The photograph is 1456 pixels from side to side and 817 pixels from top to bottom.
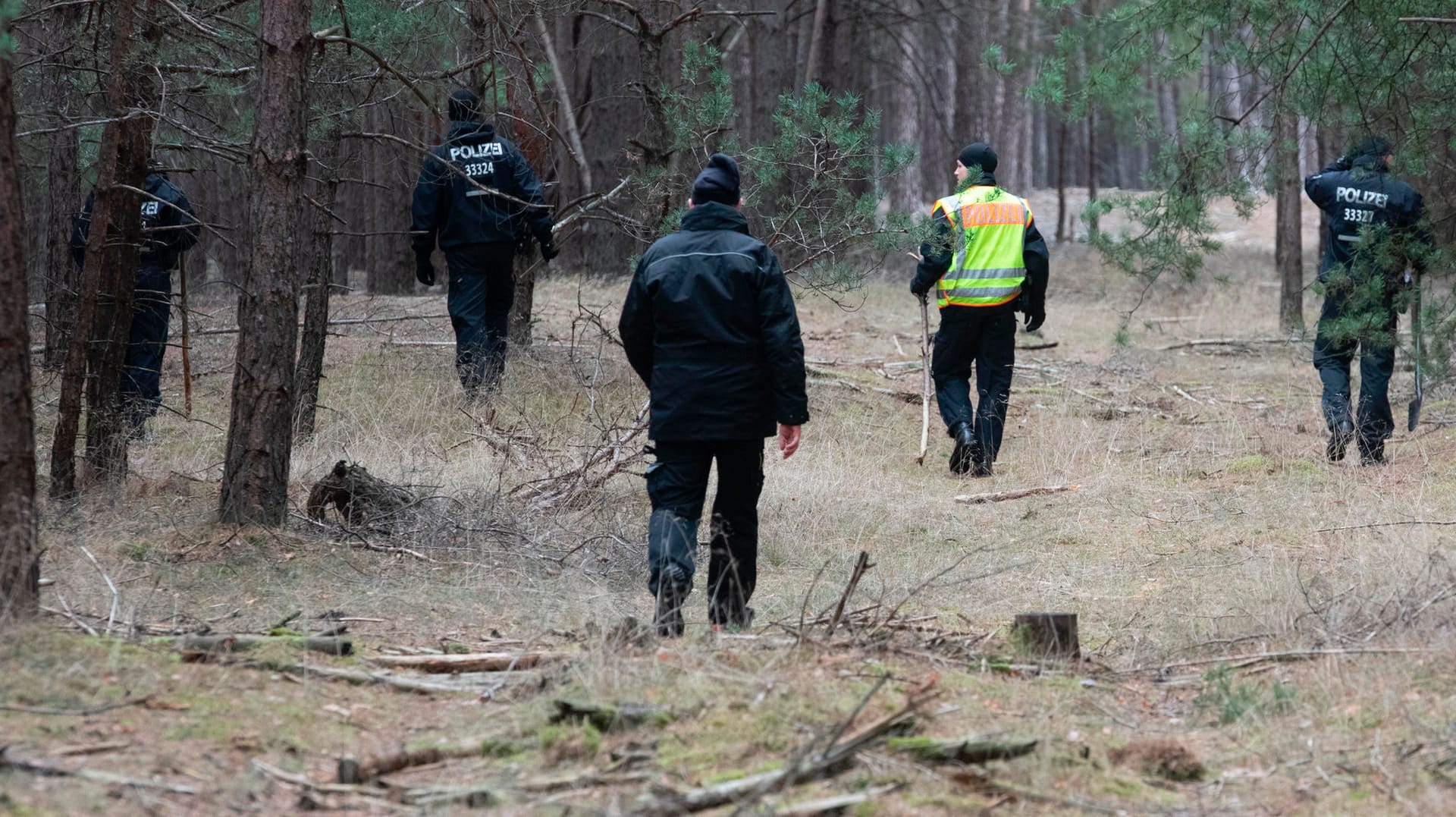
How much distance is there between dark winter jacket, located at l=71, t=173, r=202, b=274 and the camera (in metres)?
9.40

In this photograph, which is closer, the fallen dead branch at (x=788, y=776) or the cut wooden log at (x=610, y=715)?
the fallen dead branch at (x=788, y=776)

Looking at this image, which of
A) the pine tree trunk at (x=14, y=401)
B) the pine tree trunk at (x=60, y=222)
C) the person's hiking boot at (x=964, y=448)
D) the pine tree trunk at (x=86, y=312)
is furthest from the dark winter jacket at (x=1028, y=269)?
the pine tree trunk at (x=14, y=401)

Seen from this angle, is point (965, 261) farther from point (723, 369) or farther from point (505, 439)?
point (723, 369)

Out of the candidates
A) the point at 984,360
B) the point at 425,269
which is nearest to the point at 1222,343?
Answer: the point at 984,360

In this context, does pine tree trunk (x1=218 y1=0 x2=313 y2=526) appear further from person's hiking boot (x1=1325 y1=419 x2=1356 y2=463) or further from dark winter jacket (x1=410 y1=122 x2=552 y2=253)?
person's hiking boot (x1=1325 y1=419 x2=1356 y2=463)

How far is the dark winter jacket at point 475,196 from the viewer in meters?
9.83

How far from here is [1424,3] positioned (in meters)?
7.59

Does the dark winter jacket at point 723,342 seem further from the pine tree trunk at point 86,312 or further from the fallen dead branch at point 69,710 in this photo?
the pine tree trunk at point 86,312

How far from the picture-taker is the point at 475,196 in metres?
9.84

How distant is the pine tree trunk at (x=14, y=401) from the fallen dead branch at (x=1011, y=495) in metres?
5.52

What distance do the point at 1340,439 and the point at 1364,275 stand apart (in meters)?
1.11

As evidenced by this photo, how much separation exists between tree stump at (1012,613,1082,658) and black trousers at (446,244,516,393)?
18.8 ft

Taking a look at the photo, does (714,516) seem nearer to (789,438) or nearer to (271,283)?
(789,438)

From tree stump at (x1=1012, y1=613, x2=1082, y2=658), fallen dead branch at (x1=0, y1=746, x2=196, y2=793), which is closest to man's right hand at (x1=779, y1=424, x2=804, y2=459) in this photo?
tree stump at (x1=1012, y1=613, x2=1082, y2=658)
